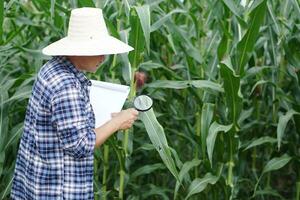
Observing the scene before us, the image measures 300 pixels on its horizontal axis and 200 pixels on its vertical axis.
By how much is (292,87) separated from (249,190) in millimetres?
616

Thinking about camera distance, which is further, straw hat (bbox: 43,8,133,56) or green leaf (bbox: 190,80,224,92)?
green leaf (bbox: 190,80,224,92)

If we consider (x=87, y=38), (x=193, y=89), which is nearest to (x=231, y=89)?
(x=193, y=89)

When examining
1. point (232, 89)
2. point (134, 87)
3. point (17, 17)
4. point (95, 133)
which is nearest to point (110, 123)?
point (95, 133)

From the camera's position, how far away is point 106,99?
226 centimetres

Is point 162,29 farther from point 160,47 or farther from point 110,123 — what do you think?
point 110,123

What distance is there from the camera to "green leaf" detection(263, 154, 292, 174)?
9.87 feet

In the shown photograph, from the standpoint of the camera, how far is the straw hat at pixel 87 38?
6.75 feet

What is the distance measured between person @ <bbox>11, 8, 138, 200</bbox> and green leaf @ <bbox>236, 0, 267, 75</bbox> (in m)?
0.70

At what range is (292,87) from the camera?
3.29 metres

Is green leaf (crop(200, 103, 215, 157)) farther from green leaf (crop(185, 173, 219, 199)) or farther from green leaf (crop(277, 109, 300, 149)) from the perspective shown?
green leaf (crop(277, 109, 300, 149))

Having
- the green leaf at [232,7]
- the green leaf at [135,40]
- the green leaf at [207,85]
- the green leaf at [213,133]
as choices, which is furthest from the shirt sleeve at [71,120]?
the green leaf at [232,7]

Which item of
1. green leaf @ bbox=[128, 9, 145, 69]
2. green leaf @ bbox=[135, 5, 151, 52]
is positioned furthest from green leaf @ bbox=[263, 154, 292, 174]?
green leaf @ bbox=[135, 5, 151, 52]

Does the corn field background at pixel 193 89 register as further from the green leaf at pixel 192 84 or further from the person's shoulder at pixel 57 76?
the person's shoulder at pixel 57 76

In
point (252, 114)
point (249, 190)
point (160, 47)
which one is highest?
point (160, 47)
